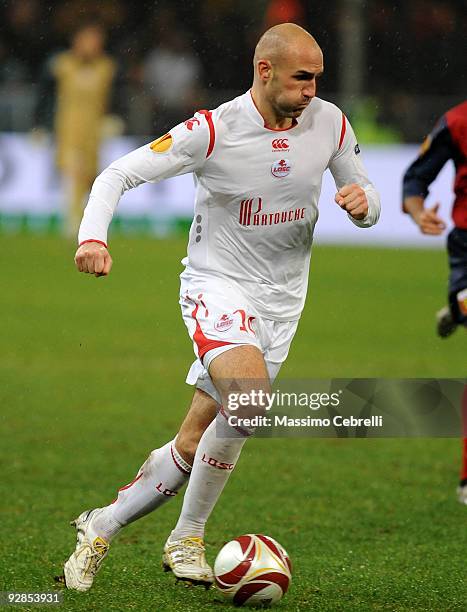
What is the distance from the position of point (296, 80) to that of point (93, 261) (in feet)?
3.39

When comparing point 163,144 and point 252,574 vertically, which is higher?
point 163,144

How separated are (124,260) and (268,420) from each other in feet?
39.7

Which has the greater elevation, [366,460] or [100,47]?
[100,47]

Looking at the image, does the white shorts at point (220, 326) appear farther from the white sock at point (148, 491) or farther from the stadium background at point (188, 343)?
the stadium background at point (188, 343)

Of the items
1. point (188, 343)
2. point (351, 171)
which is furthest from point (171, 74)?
point (351, 171)

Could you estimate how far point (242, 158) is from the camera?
4.98 m

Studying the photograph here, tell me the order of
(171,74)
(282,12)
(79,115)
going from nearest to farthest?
(79,115) → (282,12) → (171,74)

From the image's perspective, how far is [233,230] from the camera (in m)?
5.05

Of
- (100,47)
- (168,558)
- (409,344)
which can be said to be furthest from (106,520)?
(100,47)

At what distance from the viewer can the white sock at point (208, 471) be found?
4.88 metres

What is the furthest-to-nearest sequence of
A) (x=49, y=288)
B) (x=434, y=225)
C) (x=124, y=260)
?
(x=124, y=260) < (x=49, y=288) < (x=434, y=225)

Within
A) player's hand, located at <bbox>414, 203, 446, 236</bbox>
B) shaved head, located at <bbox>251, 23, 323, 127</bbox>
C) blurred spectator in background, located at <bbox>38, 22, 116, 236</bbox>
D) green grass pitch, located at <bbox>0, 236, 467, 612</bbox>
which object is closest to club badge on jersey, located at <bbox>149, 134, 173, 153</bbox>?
shaved head, located at <bbox>251, 23, 323, 127</bbox>

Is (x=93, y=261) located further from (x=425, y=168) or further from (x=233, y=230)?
(x=425, y=168)

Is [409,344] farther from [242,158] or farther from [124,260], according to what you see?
[242,158]
